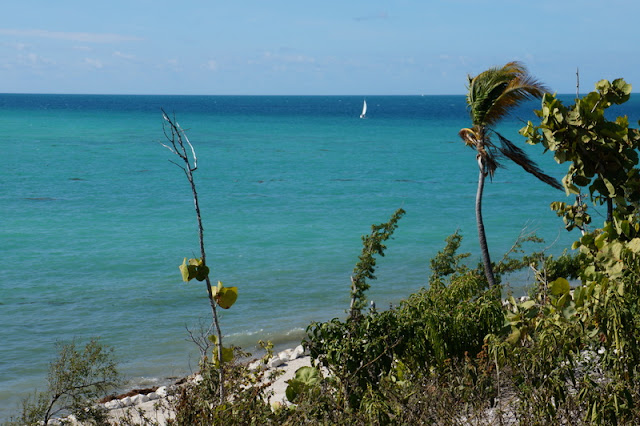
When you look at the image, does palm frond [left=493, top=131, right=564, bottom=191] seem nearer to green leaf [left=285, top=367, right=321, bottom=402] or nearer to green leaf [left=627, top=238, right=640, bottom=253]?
green leaf [left=285, top=367, right=321, bottom=402]

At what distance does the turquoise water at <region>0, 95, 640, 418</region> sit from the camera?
1731 centimetres

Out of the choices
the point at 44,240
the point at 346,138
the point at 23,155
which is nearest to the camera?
the point at 44,240

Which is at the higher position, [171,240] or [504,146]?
[504,146]

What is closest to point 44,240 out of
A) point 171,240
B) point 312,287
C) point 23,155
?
point 171,240

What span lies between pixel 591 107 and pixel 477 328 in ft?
9.63

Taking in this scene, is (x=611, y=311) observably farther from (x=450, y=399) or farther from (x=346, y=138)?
(x=346, y=138)

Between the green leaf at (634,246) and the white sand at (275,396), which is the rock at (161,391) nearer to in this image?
the white sand at (275,396)

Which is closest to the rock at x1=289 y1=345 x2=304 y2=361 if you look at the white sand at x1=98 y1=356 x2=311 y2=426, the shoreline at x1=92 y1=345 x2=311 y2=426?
the shoreline at x1=92 y1=345 x2=311 y2=426

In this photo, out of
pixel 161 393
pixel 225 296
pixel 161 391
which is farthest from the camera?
pixel 161 391

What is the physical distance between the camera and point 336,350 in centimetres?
645

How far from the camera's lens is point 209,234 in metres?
30.2

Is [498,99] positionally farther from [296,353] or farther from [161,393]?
[161,393]

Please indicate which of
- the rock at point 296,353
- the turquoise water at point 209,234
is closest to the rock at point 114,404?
the turquoise water at point 209,234

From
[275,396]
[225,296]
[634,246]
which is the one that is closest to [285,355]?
[275,396]
